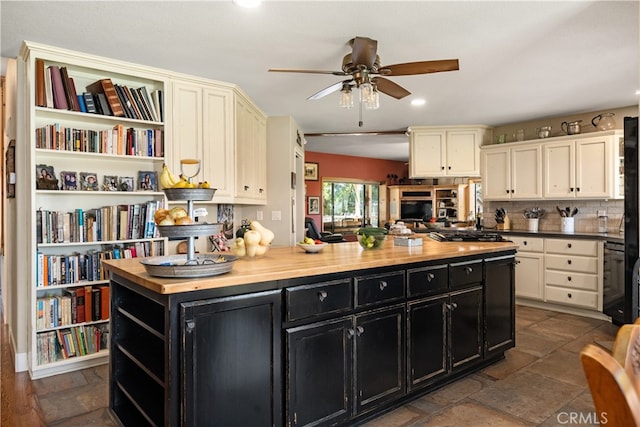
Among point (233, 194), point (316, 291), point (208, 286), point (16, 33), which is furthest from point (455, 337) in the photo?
point (16, 33)

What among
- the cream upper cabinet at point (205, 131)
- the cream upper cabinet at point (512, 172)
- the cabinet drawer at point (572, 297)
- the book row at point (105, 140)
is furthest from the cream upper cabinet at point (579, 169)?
the book row at point (105, 140)

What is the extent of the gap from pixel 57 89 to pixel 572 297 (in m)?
5.46

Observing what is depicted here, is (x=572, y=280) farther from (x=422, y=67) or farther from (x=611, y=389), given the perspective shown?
(x=611, y=389)

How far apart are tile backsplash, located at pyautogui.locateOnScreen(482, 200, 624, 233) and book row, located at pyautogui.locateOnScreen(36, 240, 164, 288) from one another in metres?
4.87

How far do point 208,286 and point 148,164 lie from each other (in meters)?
2.42

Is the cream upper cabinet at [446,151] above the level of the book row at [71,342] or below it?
above

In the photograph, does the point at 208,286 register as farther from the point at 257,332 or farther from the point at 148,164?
the point at 148,164

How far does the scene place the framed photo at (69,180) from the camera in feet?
10.2

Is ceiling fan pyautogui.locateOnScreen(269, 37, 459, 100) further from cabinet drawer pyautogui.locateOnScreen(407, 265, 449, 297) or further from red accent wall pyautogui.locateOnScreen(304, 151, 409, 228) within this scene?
red accent wall pyautogui.locateOnScreen(304, 151, 409, 228)

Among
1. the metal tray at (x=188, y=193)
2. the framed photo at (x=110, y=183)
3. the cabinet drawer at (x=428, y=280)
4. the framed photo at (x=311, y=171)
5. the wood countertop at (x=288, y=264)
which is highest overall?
the framed photo at (x=311, y=171)

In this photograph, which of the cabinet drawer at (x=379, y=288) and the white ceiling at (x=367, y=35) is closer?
the cabinet drawer at (x=379, y=288)

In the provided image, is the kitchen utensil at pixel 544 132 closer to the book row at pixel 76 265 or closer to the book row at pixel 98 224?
the book row at pixel 98 224

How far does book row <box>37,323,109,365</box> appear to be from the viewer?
2.94 m

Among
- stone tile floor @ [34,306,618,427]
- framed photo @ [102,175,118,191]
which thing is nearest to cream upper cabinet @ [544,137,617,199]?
stone tile floor @ [34,306,618,427]
